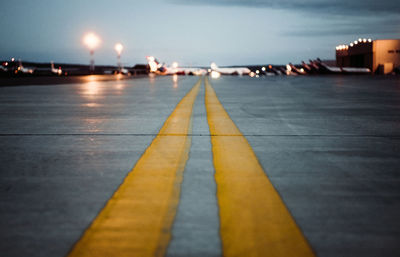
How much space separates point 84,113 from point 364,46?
94553mm

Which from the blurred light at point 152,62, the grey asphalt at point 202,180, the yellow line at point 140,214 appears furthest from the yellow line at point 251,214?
the blurred light at point 152,62

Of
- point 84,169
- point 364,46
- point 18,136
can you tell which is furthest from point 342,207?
point 364,46

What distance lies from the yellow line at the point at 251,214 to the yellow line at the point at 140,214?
34cm

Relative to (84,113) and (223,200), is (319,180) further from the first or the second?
(84,113)

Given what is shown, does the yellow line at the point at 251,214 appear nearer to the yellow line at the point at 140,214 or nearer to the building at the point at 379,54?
the yellow line at the point at 140,214

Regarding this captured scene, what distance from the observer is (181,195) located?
2803mm

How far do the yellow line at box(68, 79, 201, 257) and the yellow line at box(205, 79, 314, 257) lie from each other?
34 centimetres

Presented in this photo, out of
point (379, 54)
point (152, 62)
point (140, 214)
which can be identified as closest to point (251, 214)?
point (140, 214)

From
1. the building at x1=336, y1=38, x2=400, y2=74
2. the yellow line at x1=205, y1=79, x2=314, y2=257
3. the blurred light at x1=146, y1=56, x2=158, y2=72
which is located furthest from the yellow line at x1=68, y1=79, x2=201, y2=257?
the blurred light at x1=146, y1=56, x2=158, y2=72

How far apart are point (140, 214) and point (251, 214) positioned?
698mm

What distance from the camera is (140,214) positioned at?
8.12ft

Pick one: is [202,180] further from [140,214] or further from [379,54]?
[379,54]

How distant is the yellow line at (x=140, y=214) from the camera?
2.01 m

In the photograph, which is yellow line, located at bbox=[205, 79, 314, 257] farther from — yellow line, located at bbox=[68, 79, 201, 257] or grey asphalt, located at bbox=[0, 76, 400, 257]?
yellow line, located at bbox=[68, 79, 201, 257]
